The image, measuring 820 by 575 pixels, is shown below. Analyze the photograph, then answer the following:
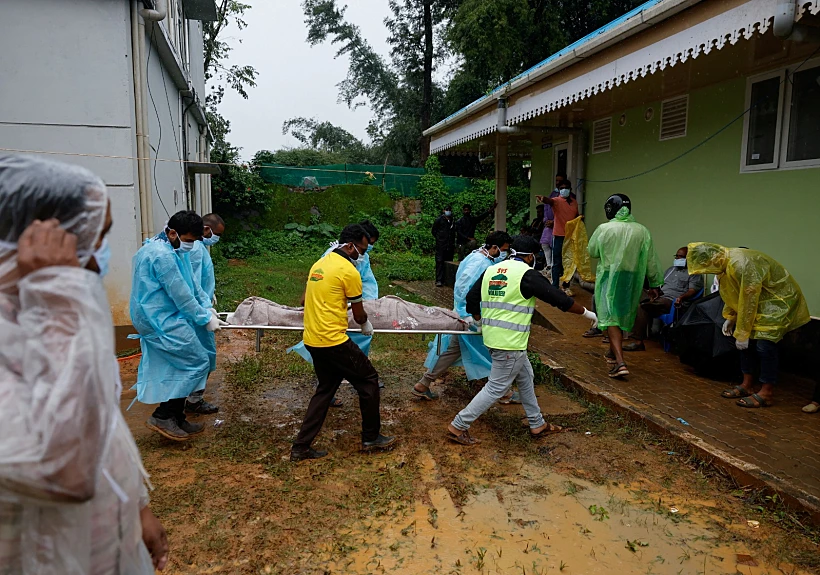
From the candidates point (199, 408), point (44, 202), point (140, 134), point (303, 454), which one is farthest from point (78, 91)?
point (44, 202)

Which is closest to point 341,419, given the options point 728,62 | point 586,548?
point 586,548

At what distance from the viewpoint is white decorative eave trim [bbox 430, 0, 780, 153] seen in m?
4.38

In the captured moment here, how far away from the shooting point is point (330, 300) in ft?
13.9

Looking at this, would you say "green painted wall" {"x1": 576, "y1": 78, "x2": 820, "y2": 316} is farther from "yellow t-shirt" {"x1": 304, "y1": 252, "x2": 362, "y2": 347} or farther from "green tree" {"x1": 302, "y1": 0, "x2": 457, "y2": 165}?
"green tree" {"x1": 302, "y1": 0, "x2": 457, "y2": 165}

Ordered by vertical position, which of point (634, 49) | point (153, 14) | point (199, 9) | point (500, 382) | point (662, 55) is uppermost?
point (199, 9)

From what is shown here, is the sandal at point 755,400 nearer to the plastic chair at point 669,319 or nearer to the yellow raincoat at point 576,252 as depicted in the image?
the plastic chair at point 669,319

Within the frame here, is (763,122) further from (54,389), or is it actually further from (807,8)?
(54,389)

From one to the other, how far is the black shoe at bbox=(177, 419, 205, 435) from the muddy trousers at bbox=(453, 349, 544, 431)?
6.80ft

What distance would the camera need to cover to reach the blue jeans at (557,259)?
9203 mm

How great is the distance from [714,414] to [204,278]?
466 cm

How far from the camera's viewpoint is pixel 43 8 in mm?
6551

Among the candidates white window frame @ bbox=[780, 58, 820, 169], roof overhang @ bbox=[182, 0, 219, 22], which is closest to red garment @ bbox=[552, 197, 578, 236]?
white window frame @ bbox=[780, 58, 820, 169]

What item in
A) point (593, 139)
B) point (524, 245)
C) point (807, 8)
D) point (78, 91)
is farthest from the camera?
point (593, 139)

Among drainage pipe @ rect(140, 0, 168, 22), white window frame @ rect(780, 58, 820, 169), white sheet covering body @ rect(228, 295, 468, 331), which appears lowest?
white sheet covering body @ rect(228, 295, 468, 331)
